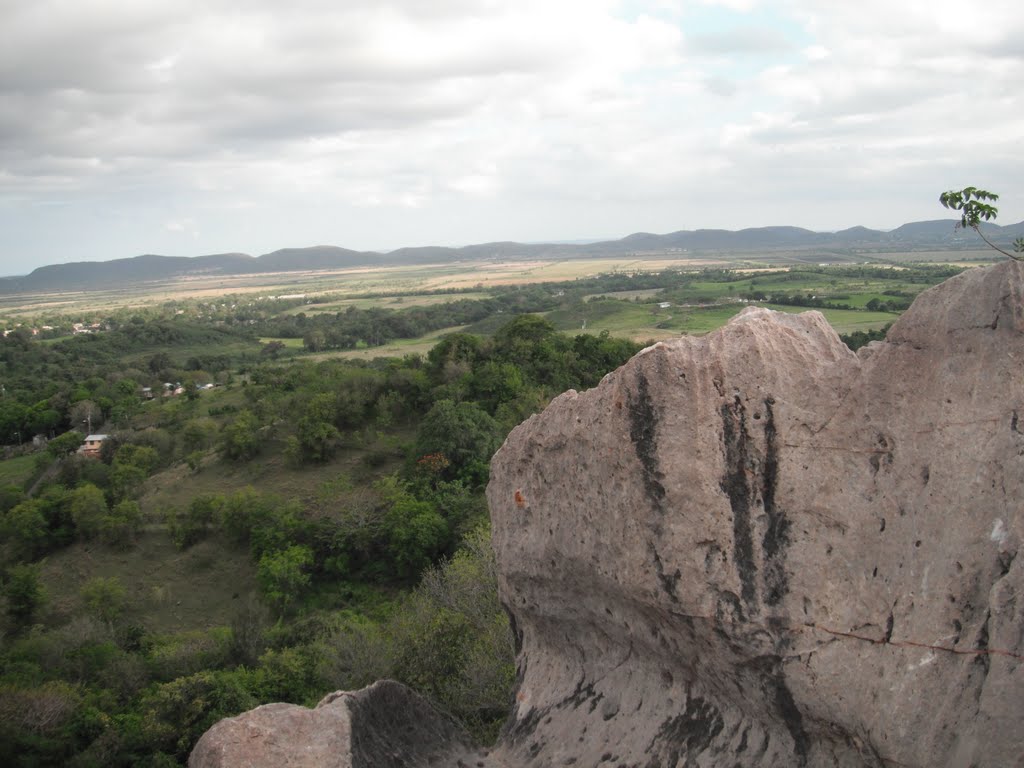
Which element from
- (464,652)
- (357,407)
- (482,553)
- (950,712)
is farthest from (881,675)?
(357,407)

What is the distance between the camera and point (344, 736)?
346 inches

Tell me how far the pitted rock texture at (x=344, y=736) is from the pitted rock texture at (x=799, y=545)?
1.01m

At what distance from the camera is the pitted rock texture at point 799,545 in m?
6.93

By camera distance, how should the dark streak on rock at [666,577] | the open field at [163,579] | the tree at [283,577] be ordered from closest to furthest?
the dark streak on rock at [666,577] < the tree at [283,577] < the open field at [163,579]

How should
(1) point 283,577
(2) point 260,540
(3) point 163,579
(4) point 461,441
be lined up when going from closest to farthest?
(1) point 283,577 → (2) point 260,540 → (3) point 163,579 → (4) point 461,441

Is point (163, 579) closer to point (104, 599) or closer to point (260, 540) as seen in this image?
point (104, 599)

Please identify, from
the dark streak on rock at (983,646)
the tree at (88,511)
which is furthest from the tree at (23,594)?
the dark streak on rock at (983,646)

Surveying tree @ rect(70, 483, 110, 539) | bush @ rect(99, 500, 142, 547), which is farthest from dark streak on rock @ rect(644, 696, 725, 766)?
tree @ rect(70, 483, 110, 539)

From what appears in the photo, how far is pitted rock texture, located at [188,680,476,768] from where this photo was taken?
317 inches

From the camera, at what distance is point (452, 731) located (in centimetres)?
1059

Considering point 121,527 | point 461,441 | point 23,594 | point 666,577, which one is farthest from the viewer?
point 121,527

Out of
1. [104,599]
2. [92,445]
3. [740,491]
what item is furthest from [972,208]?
[92,445]

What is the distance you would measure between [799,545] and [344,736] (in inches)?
213

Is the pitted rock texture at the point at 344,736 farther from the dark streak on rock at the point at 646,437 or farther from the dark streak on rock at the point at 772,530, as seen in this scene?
the dark streak on rock at the point at 772,530
